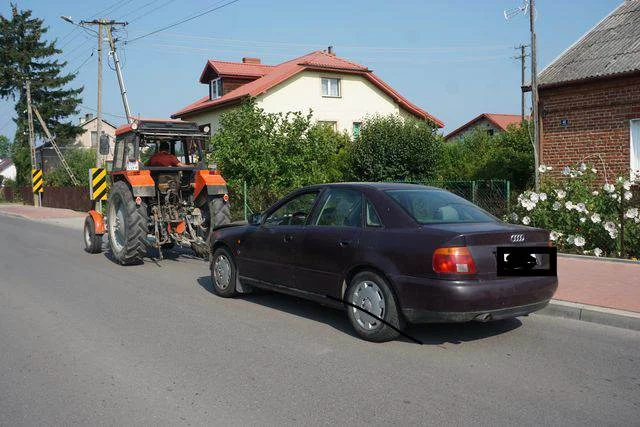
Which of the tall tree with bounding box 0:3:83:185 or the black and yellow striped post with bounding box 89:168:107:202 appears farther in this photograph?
the tall tree with bounding box 0:3:83:185

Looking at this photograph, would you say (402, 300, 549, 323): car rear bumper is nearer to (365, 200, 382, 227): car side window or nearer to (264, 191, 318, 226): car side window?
(365, 200, 382, 227): car side window

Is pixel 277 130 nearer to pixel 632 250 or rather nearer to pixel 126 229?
pixel 126 229

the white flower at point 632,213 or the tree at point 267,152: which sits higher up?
the tree at point 267,152

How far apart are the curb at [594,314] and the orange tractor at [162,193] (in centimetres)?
637

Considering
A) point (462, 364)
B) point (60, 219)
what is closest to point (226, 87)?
point (60, 219)

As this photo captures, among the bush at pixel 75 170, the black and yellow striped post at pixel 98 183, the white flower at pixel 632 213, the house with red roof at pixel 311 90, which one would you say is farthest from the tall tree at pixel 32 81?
the white flower at pixel 632 213

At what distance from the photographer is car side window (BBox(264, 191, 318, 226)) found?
7098 mm

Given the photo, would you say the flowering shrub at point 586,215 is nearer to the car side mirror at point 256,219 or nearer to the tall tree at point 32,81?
the car side mirror at point 256,219

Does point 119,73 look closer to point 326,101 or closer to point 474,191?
point 326,101

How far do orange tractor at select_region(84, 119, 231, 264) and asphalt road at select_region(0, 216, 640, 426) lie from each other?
340 centimetres

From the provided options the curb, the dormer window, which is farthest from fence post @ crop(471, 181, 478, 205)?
the dormer window

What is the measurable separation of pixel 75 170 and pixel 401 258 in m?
42.1

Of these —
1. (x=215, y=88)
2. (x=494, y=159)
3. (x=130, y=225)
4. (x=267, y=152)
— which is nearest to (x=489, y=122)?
(x=215, y=88)

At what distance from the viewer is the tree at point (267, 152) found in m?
17.0
